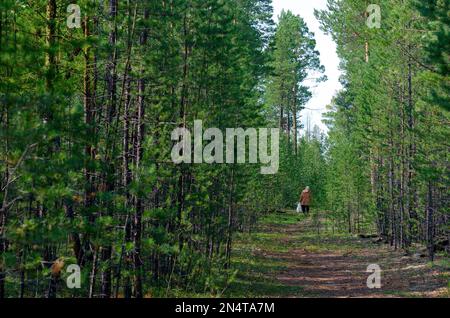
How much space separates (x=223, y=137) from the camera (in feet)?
60.3

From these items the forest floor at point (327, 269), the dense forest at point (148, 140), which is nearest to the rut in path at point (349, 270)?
the forest floor at point (327, 269)

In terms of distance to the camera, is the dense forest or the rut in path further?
the rut in path

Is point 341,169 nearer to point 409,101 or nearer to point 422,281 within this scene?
point 409,101

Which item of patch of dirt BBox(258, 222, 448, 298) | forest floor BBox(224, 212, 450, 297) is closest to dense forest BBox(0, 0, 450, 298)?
forest floor BBox(224, 212, 450, 297)

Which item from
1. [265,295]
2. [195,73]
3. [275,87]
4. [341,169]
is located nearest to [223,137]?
[195,73]

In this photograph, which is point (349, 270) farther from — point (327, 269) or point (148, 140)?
point (148, 140)

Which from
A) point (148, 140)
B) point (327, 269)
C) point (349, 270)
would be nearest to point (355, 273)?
point (349, 270)

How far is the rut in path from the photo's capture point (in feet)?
49.6

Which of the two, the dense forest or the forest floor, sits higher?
the dense forest

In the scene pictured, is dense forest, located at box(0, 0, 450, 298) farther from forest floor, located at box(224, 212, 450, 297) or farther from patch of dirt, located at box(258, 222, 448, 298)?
patch of dirt, located at box(258, 222, 448, 298)

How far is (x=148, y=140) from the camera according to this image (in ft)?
32.2

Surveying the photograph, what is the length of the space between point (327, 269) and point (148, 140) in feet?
40.0

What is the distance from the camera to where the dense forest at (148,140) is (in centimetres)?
780

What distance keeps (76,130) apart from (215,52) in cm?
943
